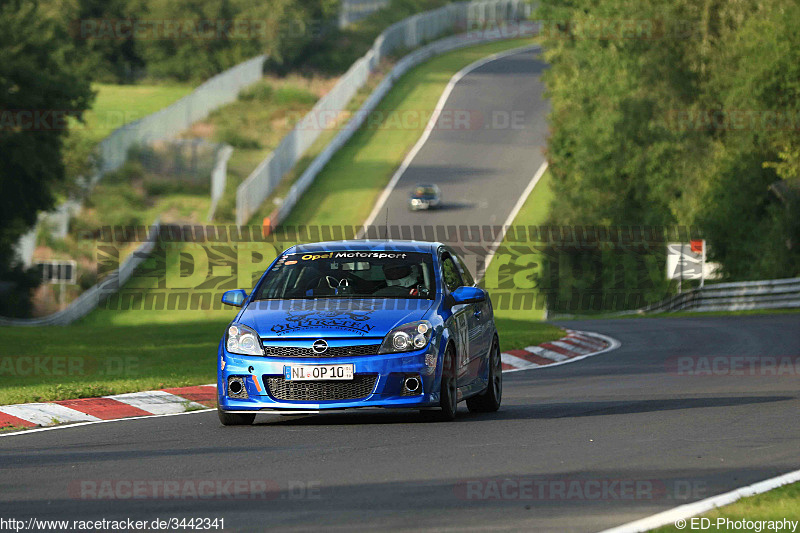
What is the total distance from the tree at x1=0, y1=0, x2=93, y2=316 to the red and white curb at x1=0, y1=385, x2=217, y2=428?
31.5m

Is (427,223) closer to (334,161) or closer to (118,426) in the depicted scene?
(334,161)

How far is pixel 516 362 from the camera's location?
2200 centimetres

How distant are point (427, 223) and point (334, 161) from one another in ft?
40.8

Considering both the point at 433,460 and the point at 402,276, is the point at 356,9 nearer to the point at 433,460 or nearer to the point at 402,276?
the point at 402,276

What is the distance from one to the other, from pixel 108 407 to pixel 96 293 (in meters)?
37.7

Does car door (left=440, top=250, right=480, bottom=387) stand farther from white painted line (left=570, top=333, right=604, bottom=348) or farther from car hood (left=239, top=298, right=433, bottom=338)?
white painted line (left=570, top=333, right=604, bottom=348)

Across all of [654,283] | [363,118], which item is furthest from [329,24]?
[654,283]

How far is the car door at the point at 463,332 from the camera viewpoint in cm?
1238

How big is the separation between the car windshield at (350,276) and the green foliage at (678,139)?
3295 centimetres

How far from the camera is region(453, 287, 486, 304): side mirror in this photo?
1244 centimetres

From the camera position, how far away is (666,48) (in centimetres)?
4950

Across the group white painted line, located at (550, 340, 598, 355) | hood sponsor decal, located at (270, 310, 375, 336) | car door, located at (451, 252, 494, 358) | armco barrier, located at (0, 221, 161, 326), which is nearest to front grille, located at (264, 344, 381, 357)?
hood sponsor decal, located at (270, 310, 375, 336)

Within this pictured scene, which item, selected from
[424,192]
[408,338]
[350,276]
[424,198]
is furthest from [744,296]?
[408,338]

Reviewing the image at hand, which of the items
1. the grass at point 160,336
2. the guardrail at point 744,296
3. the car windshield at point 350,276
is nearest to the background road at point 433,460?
the car windshield at point 350,276
